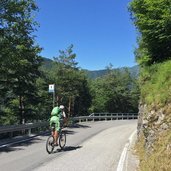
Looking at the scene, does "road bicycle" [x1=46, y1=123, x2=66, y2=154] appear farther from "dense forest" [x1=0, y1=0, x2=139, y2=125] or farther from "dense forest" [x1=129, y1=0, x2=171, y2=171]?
"dense forest" [x1=0, y1=0, x2=139, y2=125]

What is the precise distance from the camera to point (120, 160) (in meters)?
13.5

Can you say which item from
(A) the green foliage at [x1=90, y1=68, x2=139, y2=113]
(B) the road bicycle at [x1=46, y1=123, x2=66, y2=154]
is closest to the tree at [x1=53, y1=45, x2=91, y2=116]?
(A) the green foliage at [x1=90, y1=68, x2=139, y2=113]

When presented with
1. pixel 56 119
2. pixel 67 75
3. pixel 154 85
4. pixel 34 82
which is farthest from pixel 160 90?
pixel 67 75

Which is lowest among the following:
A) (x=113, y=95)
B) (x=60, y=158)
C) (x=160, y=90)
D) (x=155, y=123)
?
(x=60, y=158)

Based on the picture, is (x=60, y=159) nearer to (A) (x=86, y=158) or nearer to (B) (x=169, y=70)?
(A) (x=86, y=158)

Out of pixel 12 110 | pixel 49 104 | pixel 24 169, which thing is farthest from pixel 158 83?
pixel 49 104

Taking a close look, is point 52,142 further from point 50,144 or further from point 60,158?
point 60,158

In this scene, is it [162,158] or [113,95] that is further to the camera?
[113,95]

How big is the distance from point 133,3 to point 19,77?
1623cm

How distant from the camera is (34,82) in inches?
1458

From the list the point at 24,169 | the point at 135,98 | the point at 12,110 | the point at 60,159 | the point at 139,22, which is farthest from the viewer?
the point at 135,98

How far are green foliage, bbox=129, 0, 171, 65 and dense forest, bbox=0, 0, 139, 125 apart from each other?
7.23 meters

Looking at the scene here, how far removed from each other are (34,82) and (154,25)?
18.8m

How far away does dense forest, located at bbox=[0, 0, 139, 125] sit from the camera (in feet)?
77.4
